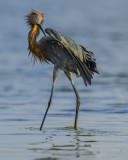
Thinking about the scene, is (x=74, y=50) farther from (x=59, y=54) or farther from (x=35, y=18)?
(x=35, y=18)

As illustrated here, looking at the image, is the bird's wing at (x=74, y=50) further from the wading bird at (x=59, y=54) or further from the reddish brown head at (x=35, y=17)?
the reddish brown head at (x=35, y=17)

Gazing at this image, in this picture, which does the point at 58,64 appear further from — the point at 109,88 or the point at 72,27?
the point at 72,27

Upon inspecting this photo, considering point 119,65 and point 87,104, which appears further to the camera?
point 119,65

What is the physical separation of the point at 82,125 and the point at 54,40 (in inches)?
68.8

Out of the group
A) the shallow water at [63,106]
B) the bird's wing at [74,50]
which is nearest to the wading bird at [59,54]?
the bird's wing at [74,50]

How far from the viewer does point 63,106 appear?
13.3m

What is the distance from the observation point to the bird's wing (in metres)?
10.6

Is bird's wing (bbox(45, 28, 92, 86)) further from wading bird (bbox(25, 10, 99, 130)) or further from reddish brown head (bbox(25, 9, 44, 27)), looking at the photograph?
reddish brown head (bbox(25, 9, 44, 27))

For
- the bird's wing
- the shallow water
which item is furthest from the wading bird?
the shallow water

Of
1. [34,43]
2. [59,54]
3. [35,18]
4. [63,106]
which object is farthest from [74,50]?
[63,106]

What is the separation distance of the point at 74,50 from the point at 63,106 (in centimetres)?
266

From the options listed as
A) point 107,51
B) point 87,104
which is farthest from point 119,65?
point 87,104

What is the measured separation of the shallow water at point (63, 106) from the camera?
8.39 m

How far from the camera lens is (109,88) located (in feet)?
53.8
